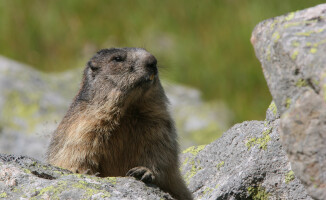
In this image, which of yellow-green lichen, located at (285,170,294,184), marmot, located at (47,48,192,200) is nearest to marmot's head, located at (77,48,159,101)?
marmot, located at (47,48,192,200)

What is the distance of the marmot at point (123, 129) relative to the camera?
474 cm

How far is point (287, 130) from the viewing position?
2.89 metres

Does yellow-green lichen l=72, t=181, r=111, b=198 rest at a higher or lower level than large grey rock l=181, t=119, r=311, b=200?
lower

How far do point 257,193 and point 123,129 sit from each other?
1293 mm

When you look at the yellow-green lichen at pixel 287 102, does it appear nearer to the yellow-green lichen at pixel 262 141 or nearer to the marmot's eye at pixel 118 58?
the yellow-green lichen at pixel 262 141

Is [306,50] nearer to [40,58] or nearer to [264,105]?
[264,105]

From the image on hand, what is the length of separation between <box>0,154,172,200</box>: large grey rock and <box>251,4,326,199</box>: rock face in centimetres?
111

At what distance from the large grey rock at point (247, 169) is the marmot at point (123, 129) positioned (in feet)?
1.27

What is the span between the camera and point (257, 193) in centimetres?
434

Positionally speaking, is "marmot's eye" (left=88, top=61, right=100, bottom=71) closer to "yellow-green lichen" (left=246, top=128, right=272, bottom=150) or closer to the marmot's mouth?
the marmot's mouth

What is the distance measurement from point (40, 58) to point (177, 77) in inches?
127

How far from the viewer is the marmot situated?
15.6 feet

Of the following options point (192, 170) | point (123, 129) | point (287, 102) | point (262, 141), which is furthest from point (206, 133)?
point (287, 102)

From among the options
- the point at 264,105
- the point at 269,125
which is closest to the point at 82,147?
the point at 269,125
